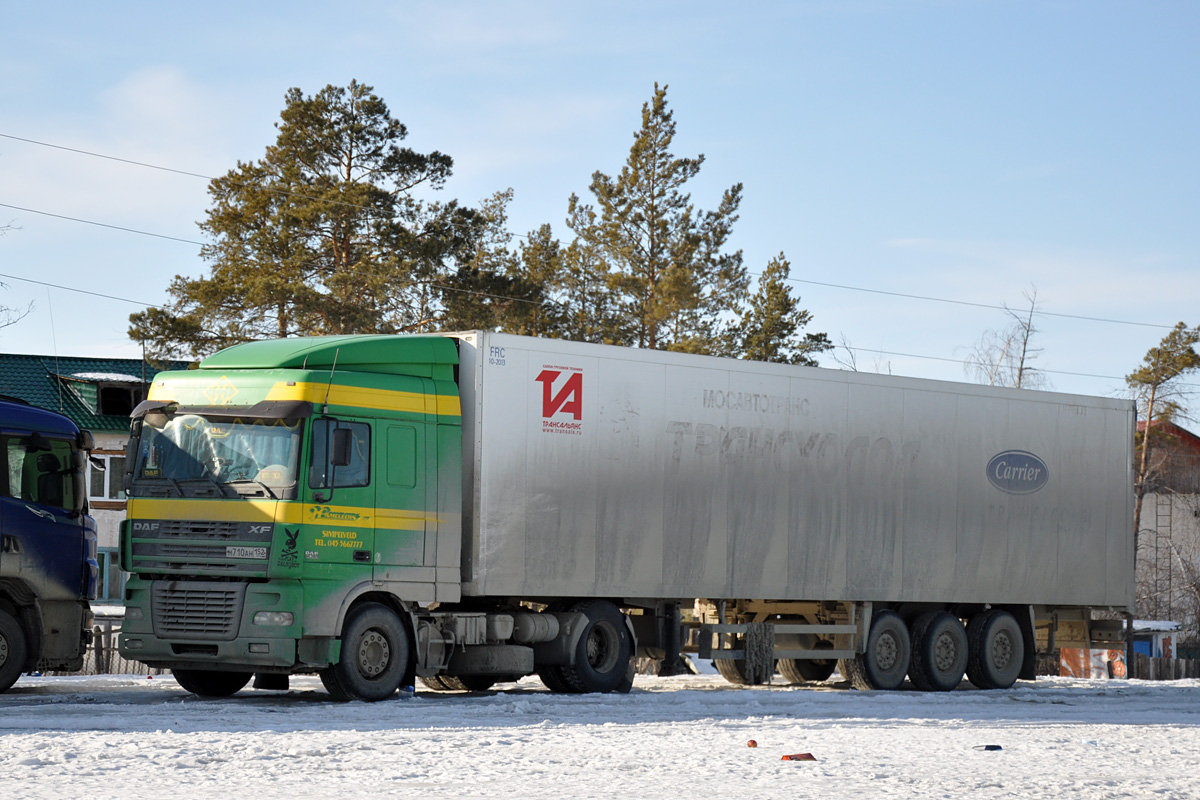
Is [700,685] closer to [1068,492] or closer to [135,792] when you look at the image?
[1068,492]

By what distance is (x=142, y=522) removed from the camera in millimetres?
15594

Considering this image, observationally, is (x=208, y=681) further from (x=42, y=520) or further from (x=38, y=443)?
(x=38, y=443)

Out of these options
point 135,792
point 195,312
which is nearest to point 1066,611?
point 135,792

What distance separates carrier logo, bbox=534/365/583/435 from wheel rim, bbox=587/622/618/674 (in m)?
2.24

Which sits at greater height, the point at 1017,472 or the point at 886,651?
the point at 1017,472

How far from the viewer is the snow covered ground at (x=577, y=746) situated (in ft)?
31.7

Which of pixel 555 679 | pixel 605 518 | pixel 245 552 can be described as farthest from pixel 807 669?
pixel 245 552

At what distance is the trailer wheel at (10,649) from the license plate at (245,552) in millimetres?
2435

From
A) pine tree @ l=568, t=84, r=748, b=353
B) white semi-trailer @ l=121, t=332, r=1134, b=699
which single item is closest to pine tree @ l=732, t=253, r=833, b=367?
pine tree @ l=568, t=84, r=748, b=353

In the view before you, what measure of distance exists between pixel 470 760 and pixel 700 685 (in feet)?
33.5

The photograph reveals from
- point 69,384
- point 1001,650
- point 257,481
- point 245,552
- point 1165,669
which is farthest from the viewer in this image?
point 69,384

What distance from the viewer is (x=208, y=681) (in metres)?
16.8

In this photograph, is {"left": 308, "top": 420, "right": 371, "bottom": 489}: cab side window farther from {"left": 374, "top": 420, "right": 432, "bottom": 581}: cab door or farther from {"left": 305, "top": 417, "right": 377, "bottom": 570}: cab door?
{"left": 374, "top": 420, "right": 432, "bottom": 581}: cab door

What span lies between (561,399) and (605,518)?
1.44 m
